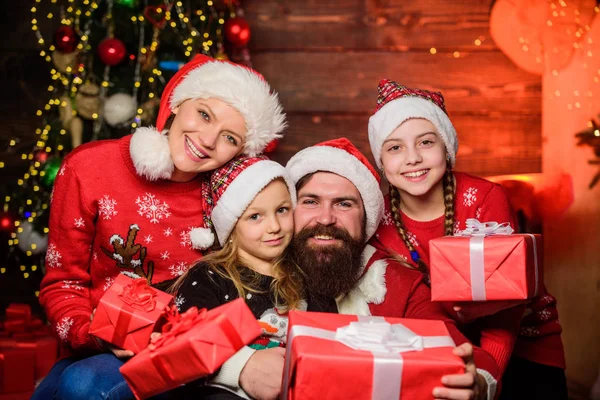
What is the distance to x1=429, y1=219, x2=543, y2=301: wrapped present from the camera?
1.95 meters

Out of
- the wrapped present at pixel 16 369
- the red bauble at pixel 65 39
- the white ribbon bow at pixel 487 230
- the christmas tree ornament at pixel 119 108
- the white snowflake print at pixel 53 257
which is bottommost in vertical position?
the wrapped present at pixel 16 369

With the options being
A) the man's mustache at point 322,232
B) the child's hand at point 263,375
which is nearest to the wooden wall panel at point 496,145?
the man's mustache at point 322,232

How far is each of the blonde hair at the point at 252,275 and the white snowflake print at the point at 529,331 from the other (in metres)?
0.93

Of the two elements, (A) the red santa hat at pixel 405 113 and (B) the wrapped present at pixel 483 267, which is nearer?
(B) the wrapped present at pixel 483 267

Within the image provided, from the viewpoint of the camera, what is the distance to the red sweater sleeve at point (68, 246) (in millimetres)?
2416

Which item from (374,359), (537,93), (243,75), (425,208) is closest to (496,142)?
(537,93)

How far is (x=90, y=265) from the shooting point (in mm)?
2525

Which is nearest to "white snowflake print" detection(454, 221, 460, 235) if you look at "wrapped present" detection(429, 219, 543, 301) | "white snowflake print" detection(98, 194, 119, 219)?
"wrapped present" detection(429, 219, 543, 301)

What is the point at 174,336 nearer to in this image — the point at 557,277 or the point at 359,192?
the point at 359,192

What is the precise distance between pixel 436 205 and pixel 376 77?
1.40 meters

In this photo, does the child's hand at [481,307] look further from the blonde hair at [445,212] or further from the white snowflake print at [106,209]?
the white snowflake print at [106,209]

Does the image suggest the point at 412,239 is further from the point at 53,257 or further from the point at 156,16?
the point at 156,16

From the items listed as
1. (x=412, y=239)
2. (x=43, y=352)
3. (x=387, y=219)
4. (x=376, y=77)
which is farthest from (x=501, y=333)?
(x=376, y=77)

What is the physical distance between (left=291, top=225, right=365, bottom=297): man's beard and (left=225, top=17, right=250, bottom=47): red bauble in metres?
1.44
